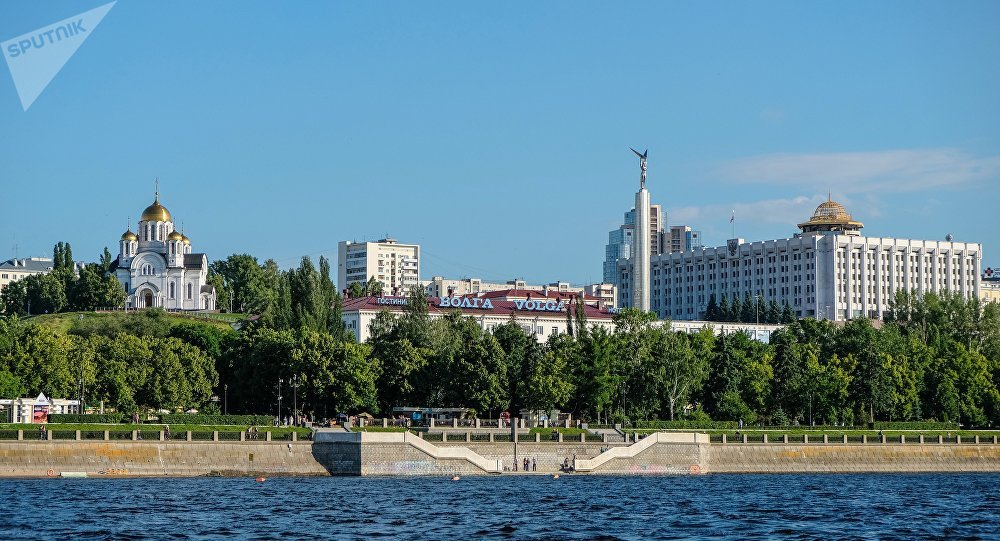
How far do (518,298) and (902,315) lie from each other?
166ft

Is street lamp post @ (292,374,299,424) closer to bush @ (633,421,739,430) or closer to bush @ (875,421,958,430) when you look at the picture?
bush @ (633,421,739,430)

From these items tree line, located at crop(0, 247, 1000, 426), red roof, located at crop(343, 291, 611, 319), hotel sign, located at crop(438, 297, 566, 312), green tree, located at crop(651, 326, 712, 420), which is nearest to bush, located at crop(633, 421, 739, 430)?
tree line, located at crop(0, 247, 1000, 426)

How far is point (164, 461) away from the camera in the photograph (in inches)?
3607

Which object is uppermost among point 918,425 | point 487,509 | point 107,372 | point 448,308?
point 448,308

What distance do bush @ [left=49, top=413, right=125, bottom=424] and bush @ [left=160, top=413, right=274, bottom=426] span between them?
3302 millimetres

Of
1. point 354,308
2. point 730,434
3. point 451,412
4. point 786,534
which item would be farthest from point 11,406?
point 354,308

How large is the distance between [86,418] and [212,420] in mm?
9019

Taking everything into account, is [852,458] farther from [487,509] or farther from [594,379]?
[487,509]

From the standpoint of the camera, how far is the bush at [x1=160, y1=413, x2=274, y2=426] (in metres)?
106

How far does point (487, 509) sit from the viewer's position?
74500mm

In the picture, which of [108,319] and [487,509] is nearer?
[487,509]

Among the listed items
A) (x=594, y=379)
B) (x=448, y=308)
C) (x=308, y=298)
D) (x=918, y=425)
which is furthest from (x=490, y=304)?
(x=918, y=425)

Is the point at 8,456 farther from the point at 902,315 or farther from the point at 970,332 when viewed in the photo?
the point at 902,315

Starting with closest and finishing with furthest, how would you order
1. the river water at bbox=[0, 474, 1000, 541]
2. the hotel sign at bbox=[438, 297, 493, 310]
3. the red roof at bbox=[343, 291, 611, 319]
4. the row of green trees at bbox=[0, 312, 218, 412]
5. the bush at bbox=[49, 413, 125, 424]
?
the river water at bbox=[0, 474, 1000, 541] → the bush at bbox=[49, 413, 125, 424] → the row of green trees at bbox=[0, 312, 218, 412] → the red roof at bbox=[343, 291, 611, 319] → the hotel sign at bbox=[438, 297, 493, 310]
